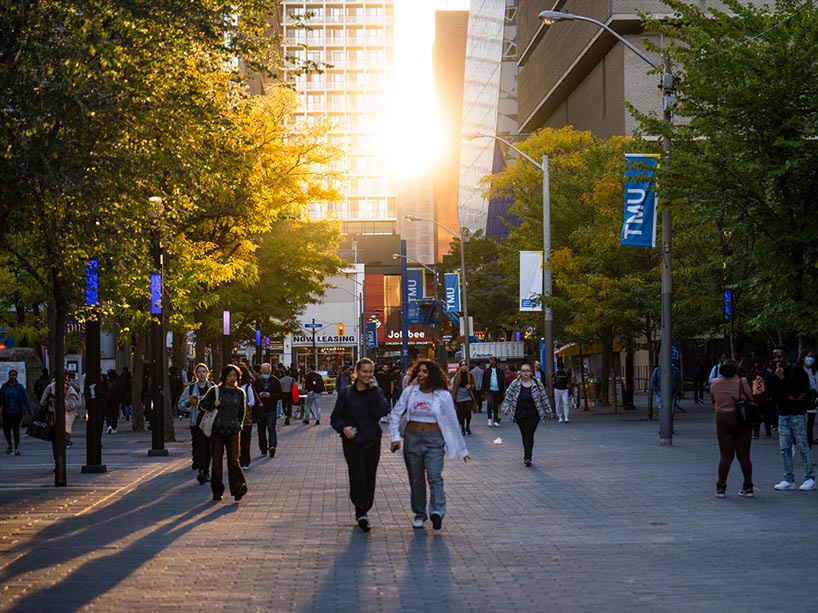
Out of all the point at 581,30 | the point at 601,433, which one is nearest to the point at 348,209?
the point at 581,30

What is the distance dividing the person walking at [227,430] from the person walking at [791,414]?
261 inches

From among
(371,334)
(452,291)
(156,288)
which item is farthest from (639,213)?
(371,334)

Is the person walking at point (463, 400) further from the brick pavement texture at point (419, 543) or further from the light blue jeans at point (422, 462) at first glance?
the light blue jeans at point (422, 462)

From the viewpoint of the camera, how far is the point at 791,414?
1684cm

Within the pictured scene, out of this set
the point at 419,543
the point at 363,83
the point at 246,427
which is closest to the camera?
the point at 419,543

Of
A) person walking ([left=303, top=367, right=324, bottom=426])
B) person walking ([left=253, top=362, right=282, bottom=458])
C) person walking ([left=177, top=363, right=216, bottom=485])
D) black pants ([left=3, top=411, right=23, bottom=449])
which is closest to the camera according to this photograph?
person walking ([left=177, top=363, right=216, bottom=485])

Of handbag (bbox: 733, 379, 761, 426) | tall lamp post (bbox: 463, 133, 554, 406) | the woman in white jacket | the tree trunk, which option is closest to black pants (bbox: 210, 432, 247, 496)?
the woman in white jacket

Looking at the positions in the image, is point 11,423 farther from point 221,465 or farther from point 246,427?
point 221,465

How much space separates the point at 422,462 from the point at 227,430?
407 centimetres

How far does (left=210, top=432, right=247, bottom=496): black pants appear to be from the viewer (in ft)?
54.2

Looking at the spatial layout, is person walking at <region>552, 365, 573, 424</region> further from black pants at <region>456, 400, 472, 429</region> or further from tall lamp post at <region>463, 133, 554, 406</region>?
black pants at <region>456, 400, 472, 429</region>

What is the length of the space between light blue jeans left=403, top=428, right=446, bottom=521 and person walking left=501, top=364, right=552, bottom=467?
784 cm

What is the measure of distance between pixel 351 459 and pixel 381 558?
8.57 feet

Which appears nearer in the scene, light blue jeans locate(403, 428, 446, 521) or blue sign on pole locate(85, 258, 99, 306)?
light blue jeans locate(403, 428, 446, 521)
